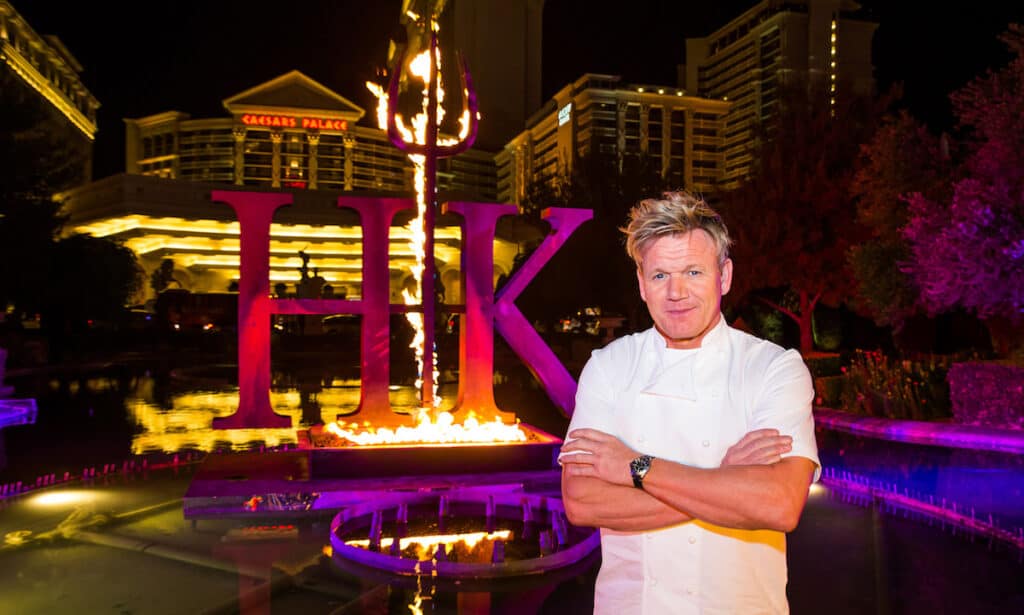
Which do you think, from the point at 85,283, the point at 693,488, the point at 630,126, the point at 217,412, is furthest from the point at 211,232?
the point at 630,126

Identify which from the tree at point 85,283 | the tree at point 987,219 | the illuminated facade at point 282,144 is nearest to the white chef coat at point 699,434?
the tree at point 987,219

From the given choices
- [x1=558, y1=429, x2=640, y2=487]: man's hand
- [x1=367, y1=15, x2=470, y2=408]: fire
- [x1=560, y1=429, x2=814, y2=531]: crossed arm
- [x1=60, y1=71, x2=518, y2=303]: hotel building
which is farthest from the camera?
[x1=60, y1=71, x2=518, y2=303]: hotel building

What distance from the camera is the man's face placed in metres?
2.36

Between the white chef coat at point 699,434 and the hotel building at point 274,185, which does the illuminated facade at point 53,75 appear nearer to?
the hotel building at point 274,185

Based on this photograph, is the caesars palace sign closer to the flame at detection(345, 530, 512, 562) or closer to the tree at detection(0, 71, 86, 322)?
the tree at detection(0, 71, 86, 322)

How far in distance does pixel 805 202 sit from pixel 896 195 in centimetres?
715

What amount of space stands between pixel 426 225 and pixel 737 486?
7.17 m

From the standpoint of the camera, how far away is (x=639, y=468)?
224cm

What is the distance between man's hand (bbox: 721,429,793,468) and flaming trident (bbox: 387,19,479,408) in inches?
267

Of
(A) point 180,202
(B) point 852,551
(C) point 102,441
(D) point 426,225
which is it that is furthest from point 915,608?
(A) point 180,202

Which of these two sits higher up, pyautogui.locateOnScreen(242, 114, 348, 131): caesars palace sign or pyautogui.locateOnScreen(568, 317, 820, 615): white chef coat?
pyautogui.locateOnScreen(242, 114, 348, 131): caesars palace sign

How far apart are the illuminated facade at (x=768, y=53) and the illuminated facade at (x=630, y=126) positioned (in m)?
3.57

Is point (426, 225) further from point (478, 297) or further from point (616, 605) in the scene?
point (616, 605)

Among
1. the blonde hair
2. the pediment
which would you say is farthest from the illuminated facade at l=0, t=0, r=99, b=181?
the blonde hair
